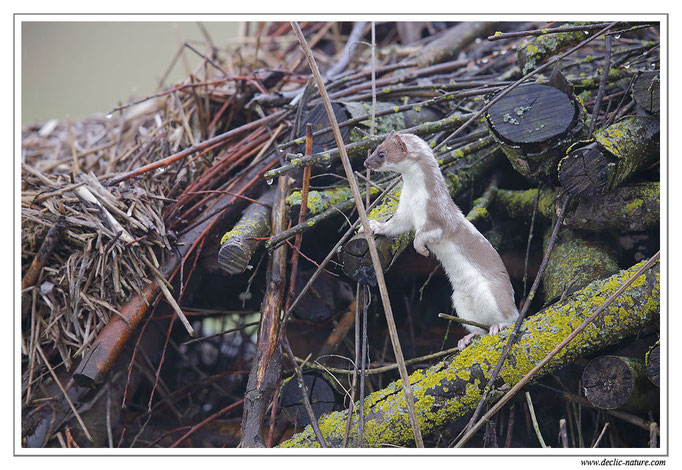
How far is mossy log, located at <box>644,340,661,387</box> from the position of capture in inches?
72.4

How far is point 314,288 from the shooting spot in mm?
2568

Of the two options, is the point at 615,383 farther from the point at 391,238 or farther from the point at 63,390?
the point at 63,390

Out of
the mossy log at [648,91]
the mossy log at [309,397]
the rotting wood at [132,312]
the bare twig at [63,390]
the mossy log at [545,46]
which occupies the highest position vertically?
the mossy log at [545,46]

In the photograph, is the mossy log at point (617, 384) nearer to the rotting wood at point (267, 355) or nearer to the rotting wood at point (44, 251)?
the rotting wood at point (267, 355)

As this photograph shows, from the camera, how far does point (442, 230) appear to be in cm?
226

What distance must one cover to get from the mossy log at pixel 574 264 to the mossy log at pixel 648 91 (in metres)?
0.59

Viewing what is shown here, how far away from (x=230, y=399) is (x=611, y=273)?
78.2 inches

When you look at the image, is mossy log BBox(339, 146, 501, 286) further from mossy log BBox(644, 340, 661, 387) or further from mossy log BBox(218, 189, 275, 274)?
mossy log BBox(644, 340, 661, 387)

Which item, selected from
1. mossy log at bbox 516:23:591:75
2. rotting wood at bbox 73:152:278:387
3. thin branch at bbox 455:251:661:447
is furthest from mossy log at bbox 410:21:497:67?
thin branch at bbox 455:251:661:447

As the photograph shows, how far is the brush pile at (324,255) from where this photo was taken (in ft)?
6.79

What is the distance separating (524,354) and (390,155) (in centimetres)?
95

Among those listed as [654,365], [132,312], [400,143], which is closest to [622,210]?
[654,365]

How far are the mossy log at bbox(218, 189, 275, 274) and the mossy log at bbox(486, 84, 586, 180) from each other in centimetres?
107

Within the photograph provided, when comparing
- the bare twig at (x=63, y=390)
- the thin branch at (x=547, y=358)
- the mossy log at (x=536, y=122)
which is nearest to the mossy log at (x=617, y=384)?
the thin branch at (x=547, y=358)
